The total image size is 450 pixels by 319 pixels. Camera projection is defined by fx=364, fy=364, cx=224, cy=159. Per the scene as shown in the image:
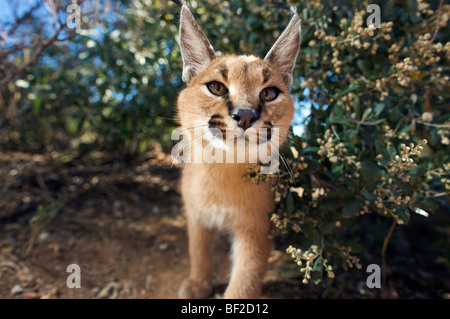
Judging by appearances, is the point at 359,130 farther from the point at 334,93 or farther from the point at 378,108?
the point at 334,93

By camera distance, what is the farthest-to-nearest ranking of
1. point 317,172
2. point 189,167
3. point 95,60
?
point 95,60, point 189,167, point 317,172

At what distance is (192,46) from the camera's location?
2.68 m

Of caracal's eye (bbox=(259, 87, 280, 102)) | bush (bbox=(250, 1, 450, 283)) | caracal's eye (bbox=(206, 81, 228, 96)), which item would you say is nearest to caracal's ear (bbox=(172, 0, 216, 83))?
caracal's eye (bbox=(206, 81, 228, 96))

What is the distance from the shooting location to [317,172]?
9.15 feet

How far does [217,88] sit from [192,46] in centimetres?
45

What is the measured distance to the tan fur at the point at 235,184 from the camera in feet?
7.84

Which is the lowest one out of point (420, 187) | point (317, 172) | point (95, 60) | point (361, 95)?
point (420, 187)

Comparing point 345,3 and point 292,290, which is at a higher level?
point 345,3

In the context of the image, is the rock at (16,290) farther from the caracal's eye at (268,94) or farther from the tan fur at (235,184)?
the caracal's eye at (268,94)

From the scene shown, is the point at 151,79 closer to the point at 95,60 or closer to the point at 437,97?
the point at 95,60

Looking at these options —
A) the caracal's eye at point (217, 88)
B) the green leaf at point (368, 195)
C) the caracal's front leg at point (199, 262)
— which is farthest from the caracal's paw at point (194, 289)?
the caracal's eye at point (217, 88)

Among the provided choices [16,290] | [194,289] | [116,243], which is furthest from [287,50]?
[16,290]

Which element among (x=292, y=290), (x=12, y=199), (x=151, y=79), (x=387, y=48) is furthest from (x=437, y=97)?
(x=12, y=199)
